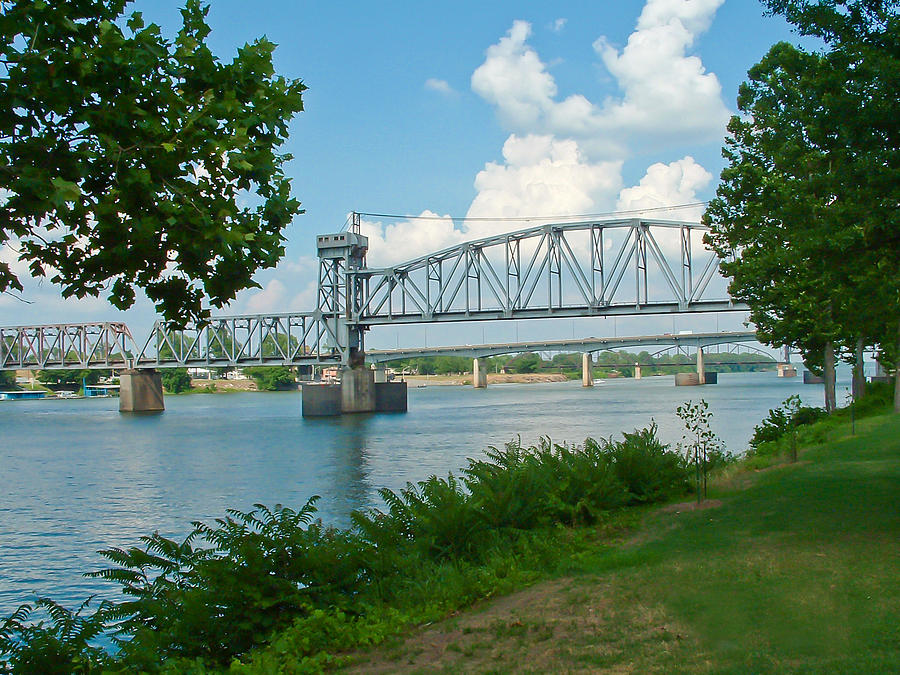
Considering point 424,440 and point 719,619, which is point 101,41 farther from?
point 424,440

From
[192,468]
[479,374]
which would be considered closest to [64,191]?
[192,468]

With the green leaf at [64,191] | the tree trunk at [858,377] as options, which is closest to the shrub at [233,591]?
the green leaf at [64,191]

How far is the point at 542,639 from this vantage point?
297 inches

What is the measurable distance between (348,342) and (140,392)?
36544 millimetres

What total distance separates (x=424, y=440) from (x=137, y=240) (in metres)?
50.2

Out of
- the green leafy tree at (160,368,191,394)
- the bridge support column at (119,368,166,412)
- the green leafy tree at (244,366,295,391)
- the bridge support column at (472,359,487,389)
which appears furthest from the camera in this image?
the green leafy tree at (244,366,295,391)

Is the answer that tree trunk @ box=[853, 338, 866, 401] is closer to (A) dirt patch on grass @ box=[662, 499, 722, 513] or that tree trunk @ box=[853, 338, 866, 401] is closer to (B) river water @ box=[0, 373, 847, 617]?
(B) river water @ box=[0, 373, 847, 617]

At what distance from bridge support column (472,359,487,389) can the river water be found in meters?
96.3

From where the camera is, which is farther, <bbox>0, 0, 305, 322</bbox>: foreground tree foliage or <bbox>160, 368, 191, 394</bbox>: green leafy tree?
<bbox>160, 368, 191, 394</bbox>: green leafy tree

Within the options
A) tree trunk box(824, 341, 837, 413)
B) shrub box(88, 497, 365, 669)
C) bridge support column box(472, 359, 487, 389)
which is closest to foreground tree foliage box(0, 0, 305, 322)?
shrub box(88, 497, 365, 669)

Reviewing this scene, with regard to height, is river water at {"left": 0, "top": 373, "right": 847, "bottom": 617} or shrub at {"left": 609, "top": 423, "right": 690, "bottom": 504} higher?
shrub at {"left": 609, "top": 423, "right": 690, "bottom": 504}

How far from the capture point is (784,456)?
2067 centimetres

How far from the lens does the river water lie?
23.7m

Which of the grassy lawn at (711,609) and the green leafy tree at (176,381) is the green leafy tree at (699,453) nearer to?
the grassy lawn at (711,609)
